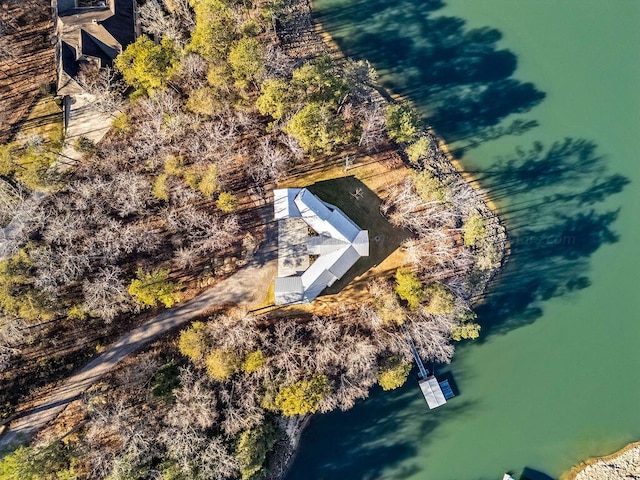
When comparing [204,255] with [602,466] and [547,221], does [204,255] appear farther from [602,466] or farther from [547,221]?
[602,466]

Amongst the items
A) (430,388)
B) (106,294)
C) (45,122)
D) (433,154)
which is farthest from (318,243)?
(45,122)

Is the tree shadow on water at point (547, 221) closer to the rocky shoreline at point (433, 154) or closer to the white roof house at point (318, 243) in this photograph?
the rocky shoreline at point (433, 154)

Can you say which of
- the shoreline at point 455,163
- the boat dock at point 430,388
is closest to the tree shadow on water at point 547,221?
the shoreline at point 455,163

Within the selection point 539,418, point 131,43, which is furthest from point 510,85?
point 131,43

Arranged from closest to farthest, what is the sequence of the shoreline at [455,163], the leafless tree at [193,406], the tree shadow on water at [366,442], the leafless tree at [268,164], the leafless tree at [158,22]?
the leafless tree at [193,406] < the leafless tree at [158,22] < the leafless tree at [268,164] < the tree shadow on water at [366,442] < the shoreline at [455,163]

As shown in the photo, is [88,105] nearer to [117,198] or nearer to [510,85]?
[117,198]

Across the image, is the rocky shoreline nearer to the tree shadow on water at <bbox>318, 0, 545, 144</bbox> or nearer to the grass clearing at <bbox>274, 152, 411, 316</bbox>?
the tree shadow on water at <bbox>318, 0, 545, 144</bbox>

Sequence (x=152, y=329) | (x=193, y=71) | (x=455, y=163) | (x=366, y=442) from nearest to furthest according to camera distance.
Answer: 1. (x=193, y=71)
2. (x=152, y=329)
3. (x=366, y=442)
4. (x=455, y=163)
